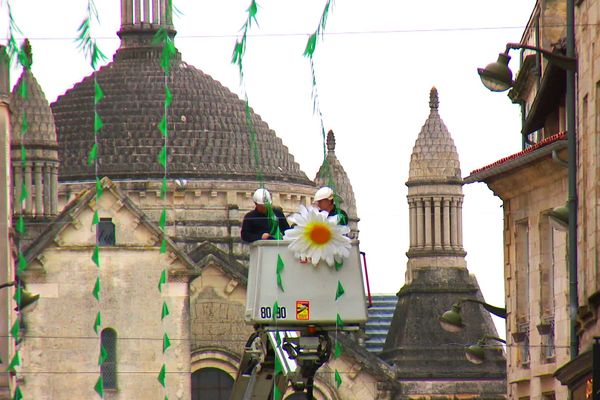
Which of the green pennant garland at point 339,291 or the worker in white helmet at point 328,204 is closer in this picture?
the worker in white helmet at point 328,204

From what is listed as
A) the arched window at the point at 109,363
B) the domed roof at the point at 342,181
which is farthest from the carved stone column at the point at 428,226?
the arched window at the point at 109,363

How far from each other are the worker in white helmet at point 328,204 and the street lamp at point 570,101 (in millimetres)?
4630

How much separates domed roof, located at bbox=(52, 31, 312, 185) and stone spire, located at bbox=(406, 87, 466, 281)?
4.57 meters

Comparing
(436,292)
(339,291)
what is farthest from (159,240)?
(339,291)

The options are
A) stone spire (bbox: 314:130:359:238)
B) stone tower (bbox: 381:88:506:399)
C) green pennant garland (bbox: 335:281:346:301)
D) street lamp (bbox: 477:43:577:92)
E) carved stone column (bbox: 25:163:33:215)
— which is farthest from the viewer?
stone spire (bbox: 314:130:359:238)

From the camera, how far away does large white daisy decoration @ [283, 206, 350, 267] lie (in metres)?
34.1

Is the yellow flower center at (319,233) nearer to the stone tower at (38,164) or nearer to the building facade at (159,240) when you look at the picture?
the building facade at (159,240)

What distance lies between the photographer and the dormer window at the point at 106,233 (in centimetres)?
9212

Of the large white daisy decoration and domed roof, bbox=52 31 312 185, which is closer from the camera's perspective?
the large white daisy decoration

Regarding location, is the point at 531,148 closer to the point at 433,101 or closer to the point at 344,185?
the point at 433,101

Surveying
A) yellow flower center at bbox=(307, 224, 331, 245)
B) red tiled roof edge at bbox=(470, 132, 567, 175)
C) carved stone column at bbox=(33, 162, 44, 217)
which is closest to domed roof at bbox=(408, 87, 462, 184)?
carved stone column at bbox=(33, 162, 44, 217)

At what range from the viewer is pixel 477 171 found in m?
51.0

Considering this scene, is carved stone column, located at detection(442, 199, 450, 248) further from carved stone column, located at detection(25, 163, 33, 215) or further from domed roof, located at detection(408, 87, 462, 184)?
carved stone column, located at detection(25, 163, 33, 215)

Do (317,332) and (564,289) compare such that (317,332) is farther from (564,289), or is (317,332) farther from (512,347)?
(512,347)
